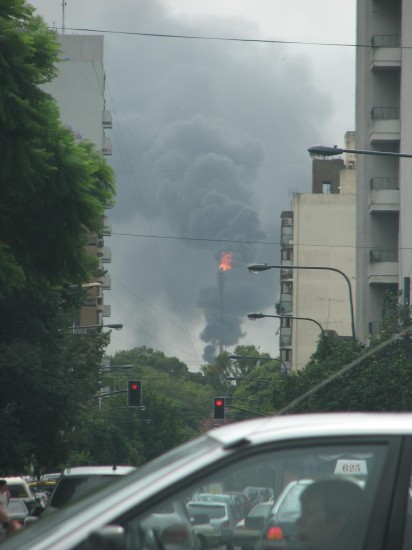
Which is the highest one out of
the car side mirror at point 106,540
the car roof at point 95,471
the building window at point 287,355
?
the building window at point 287,355

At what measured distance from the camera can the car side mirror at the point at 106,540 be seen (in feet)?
11.3

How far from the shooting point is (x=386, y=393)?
93.6ft

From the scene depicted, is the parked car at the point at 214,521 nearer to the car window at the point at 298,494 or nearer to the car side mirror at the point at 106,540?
the car window at the point at 298,494

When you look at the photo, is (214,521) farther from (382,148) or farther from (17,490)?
(382,148)

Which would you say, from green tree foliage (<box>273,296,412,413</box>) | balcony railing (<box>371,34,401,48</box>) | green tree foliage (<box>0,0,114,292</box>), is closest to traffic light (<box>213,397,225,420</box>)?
green tree foliage (<box>273,296,412,413</box>)

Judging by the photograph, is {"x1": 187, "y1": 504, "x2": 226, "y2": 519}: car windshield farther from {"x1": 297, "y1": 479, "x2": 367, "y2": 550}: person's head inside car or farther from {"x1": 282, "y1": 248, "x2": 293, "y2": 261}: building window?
{"x1": 282, "y1": 248, "x2": 293, "y2": 261}: building window

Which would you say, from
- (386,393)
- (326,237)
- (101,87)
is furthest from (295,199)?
(386,393)

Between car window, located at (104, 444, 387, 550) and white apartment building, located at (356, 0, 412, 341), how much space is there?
42.9 meters

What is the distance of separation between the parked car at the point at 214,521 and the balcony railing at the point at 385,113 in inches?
1871

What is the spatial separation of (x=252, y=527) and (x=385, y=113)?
157 ft

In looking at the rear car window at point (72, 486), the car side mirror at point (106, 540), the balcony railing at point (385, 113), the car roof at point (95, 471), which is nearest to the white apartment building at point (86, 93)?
the balcony railing at point (385, 113)

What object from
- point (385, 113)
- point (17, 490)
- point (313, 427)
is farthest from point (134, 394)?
point (313, 427)

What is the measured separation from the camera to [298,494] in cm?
386

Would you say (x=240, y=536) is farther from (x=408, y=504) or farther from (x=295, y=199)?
(x=295, y=199)
